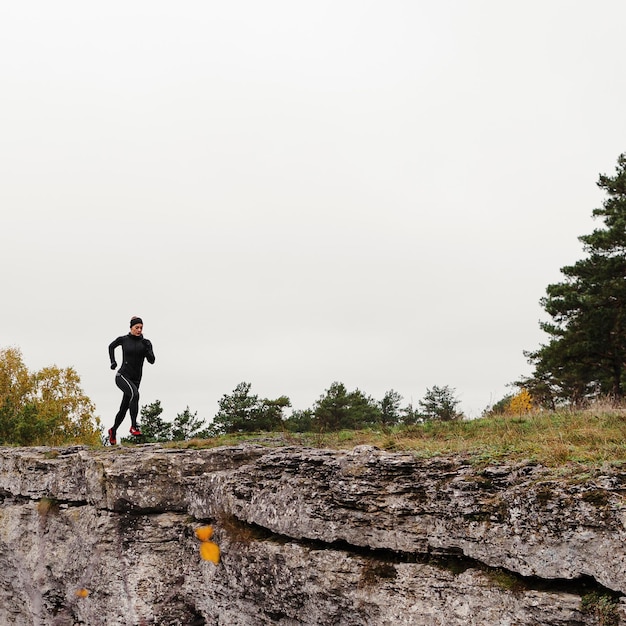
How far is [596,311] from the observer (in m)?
28.0

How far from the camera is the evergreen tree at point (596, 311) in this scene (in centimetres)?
2791

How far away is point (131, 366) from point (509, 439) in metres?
9.90

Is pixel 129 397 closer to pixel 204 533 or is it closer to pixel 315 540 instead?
pixel 204 533

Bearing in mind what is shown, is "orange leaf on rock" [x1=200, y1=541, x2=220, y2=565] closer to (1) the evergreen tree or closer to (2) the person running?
(2) the person running

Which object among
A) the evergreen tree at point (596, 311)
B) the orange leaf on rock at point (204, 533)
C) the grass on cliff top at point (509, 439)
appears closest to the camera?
the grass on cliff top at point (509, 439)

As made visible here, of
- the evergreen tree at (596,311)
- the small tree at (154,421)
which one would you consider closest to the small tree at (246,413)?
the small tree at (154,421)

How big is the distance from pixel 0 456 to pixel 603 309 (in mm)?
28256

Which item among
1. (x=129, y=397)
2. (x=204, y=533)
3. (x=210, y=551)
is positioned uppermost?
(x=129, y=397)

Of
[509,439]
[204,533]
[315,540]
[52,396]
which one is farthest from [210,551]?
[52,396]

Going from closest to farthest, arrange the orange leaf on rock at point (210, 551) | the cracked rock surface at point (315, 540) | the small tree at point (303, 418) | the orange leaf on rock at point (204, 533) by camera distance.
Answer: the cracked rock surface at point (315, 540), the orange leaf on rock at point (210, 551), the orange leaf on rock at point (204, 533), the small tree at point (303, 418)

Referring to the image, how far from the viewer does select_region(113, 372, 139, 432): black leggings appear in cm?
1424

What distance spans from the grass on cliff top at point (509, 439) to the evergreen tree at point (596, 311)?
15840mm

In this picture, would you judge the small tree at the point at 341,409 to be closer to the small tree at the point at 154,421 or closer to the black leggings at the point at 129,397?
the small tree at the point at 154,421

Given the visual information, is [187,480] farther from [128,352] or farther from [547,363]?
[547,363]
